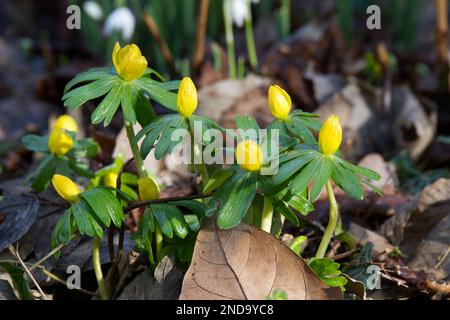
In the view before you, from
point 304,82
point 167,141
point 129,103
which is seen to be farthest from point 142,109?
point 304,82

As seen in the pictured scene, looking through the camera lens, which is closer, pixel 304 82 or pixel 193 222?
pixel 193 222

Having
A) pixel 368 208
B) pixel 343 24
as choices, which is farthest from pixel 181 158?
pixel 343 24

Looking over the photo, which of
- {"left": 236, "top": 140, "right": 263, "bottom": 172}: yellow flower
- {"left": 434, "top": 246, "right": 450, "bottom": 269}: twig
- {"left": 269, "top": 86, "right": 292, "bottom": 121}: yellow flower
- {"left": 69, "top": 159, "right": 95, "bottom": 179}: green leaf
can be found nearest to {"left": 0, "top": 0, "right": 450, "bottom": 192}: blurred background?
{"left": 69, "top": 159, "right": 95, "bottom": 179}: green leaf

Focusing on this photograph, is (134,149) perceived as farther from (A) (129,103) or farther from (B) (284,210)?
(B) (284,210)

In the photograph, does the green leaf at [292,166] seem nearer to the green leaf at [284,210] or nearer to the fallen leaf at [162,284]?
the green leaf at [284,210]

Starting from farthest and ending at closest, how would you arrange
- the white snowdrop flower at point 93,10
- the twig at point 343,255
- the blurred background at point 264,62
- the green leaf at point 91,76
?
the white snowdrop flower at point 93,10 < the blurred background at point 264,62 < the twig at point 343,255 < the green leaf at point 91,76

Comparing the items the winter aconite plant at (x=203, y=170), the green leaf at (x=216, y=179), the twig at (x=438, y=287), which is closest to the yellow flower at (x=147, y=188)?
the winter aconite plant at (x=203, y=170)

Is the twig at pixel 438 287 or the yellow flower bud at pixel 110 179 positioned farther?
the yellow flower bud at pixel 110 179
